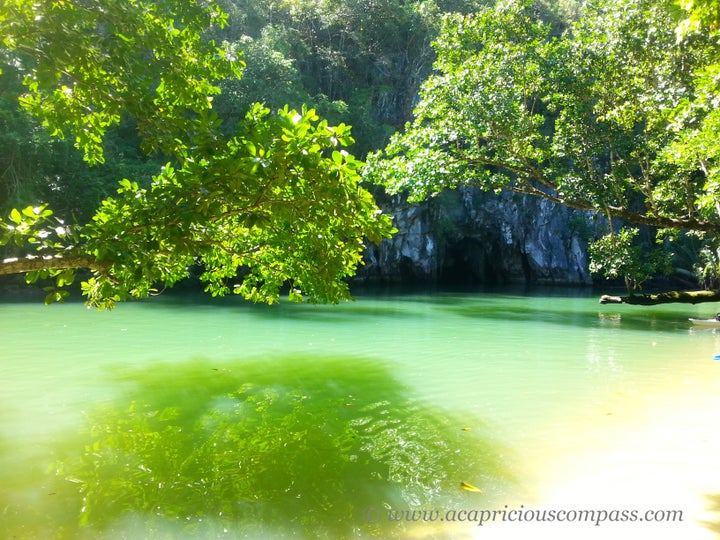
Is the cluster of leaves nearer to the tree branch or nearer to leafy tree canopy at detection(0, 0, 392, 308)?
leafy tree canopy at detection(0, 0, 392, 308)

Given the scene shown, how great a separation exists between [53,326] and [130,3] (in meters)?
8.29

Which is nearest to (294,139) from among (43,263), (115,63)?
(115,63)

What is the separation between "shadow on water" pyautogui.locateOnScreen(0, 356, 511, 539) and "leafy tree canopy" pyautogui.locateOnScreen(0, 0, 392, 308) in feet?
3.66

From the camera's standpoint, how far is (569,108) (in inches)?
423

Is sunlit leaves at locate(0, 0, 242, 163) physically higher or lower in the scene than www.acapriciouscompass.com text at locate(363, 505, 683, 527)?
higher


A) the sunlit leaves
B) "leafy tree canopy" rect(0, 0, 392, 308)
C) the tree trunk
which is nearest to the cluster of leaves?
"leafy tree canopy" rect(0, 0, 392, 308)

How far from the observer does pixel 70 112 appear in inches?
151

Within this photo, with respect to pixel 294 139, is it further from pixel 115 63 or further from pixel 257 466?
pixel 257 466

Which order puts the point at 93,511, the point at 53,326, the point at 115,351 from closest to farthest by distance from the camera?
1. the point at 93,511
2. the point at 115,351
3. the point at 53,326

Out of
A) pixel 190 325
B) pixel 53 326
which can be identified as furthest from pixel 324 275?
pixel 53 326

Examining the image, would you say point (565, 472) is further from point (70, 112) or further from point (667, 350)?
point (667, 350)

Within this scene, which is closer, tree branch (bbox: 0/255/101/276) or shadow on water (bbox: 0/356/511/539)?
shadow on water (bbox: 0/356/511/539)

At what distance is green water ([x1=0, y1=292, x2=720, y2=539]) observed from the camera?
2.72 meters

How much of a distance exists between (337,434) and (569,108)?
959 centimetres
